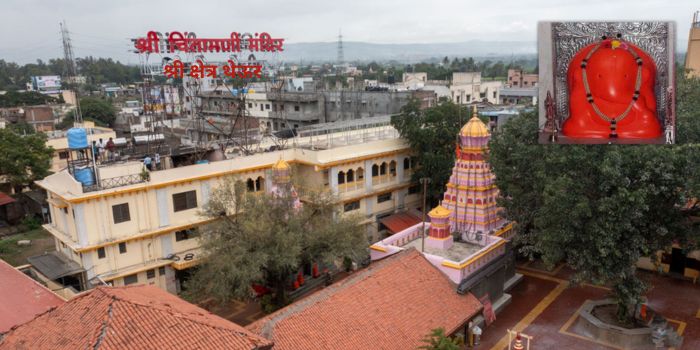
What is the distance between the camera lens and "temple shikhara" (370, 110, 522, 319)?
82.8 feet

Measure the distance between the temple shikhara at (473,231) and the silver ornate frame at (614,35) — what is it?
944 centimetres

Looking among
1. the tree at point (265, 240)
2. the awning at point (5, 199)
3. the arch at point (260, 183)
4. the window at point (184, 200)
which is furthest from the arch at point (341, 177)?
the awning at point (5, 199)

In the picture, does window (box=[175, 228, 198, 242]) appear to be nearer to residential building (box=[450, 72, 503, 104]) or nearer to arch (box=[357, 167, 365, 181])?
arch (box=[357, 167, 365, 181])

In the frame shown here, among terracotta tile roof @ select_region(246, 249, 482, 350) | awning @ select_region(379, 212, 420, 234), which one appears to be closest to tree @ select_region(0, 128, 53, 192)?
awning @ select_region(379, 212, 420, 234)

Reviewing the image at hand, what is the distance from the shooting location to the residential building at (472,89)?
74375mm

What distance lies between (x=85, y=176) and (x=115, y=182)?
137 centimetres

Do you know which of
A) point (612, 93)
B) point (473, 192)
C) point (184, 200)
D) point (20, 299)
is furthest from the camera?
point (184, 200)

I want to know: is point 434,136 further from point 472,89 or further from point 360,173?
point 472,89

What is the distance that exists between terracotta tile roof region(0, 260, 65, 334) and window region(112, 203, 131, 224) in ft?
14.3

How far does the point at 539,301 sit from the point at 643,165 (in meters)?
9.97

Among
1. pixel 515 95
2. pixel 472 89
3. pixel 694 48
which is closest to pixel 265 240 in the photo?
pixel 694 48

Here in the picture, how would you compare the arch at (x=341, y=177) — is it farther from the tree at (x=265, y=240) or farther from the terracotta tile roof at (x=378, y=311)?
the terracotta tile roof at (x=378, y=311)

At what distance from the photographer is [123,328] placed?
13297mm

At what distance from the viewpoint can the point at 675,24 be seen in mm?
16750
